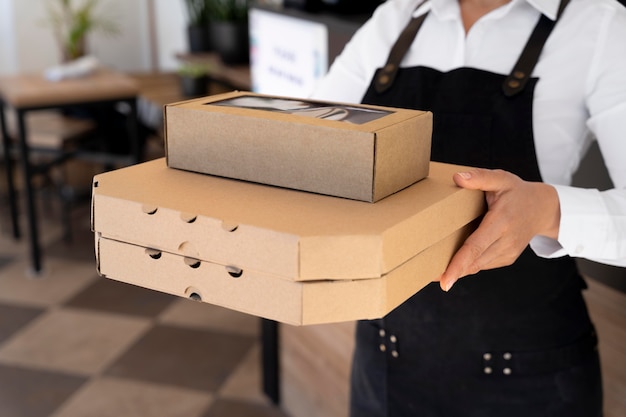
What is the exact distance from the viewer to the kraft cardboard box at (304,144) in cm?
84

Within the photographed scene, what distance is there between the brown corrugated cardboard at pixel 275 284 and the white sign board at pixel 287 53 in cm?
145

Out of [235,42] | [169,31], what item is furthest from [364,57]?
[169,31]

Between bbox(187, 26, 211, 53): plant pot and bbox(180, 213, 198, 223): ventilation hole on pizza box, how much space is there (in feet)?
12.3

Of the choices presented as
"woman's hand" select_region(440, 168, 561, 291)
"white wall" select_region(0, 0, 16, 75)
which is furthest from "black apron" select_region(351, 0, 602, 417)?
"white wall" select_region(0, 0, 16, 75)

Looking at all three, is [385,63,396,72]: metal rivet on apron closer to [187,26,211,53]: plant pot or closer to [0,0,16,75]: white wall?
[187,26,211,53]: plant pot

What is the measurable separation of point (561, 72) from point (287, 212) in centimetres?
58

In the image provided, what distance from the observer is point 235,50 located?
390cm

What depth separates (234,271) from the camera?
31.8 inches

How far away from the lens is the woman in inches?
45.3

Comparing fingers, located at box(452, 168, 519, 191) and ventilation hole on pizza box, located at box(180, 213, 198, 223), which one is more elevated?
fingers, located at box(452, 168, 519, 191)

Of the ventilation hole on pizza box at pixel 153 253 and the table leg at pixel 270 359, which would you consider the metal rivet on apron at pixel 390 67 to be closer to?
the ventilation hole on pizza box at pixel 153 253

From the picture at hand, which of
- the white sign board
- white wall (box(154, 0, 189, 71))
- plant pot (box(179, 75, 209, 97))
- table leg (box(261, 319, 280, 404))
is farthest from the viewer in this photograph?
white wall (box(154, 0, 189, 71))

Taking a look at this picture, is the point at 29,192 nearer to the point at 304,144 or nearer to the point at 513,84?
the point at 513,84

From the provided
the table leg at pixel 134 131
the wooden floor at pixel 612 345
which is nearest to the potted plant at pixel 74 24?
the table leg at pixel 134 131
